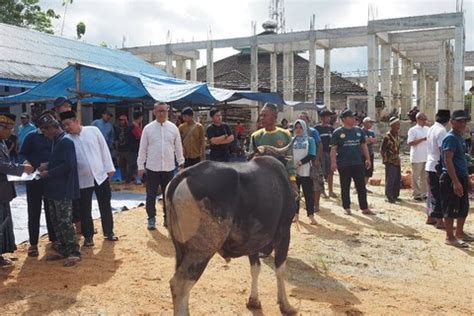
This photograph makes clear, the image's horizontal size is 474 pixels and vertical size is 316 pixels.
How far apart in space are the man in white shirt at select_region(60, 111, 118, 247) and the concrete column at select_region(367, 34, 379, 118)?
60.6ft

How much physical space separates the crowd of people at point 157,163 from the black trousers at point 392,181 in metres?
0.18

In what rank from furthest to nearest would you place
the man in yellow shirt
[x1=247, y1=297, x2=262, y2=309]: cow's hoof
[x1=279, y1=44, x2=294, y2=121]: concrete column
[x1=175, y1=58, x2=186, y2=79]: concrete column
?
[x1=175, y1=58, x2=186, y2=79]: concrete column → [x1=279, y1=44, x2=294, y2=121]: concrete column → the man in yellow shirt → [x1=247, y1=297, x2=262, y2=309]: cow's hoof

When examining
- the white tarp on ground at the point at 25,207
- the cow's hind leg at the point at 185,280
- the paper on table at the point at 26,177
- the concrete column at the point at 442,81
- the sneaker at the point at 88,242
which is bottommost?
the sneaker at the point at 88,242

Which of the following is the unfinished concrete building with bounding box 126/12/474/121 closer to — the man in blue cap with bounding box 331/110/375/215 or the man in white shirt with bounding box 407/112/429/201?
the man in white shirt with bounding box 407/112/429/201

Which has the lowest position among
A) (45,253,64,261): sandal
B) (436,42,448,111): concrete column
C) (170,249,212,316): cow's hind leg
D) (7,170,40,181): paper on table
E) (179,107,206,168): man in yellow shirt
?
(45,253,64,261): sandal

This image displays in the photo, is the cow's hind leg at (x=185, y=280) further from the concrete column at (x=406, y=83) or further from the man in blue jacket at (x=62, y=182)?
the concrete column at (x=406, y=83)

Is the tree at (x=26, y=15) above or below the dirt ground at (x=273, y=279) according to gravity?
above

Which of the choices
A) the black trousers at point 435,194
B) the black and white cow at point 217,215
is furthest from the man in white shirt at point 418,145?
the black and white cow at point 217,215

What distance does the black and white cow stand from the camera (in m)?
3.45

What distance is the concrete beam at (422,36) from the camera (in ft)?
73.8

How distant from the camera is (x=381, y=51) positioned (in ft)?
80.5

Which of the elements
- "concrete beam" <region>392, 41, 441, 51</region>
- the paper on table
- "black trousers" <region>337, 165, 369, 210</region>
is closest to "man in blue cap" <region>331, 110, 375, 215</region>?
"black trousers" <region>337, 165, 369, 210</region>

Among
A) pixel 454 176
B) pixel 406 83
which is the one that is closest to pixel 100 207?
pixel 454 176

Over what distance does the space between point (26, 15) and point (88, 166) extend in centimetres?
2075
